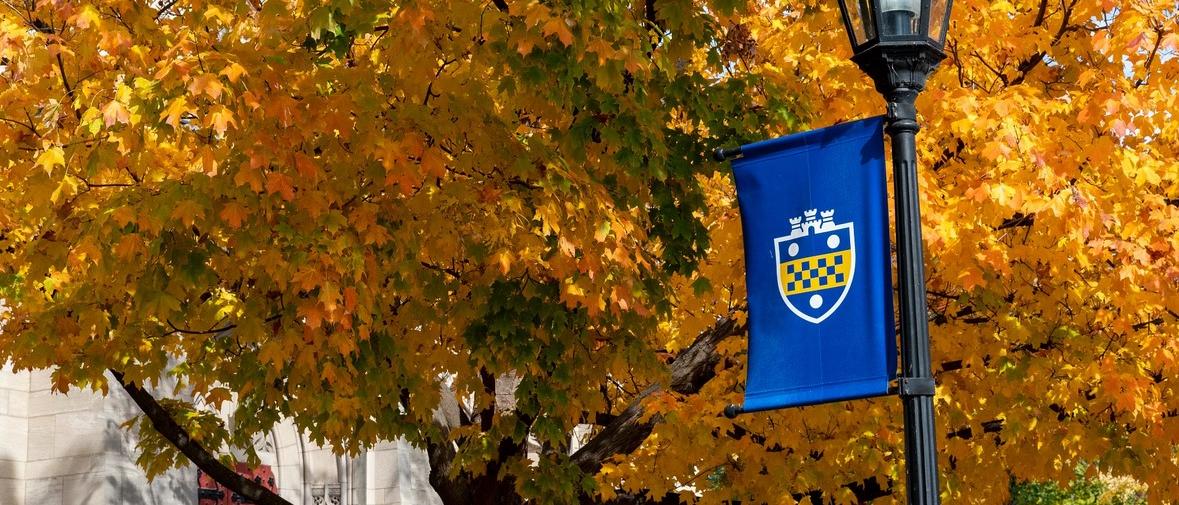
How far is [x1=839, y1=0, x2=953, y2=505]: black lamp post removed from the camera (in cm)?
675

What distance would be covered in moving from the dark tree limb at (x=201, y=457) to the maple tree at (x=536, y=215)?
0.19 feet

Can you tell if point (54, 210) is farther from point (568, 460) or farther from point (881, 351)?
point (881, 351)

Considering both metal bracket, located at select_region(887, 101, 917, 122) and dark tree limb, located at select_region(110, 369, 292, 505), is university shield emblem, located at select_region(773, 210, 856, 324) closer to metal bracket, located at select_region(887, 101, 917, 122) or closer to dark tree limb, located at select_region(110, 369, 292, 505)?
metal bracket, located at select_region(887, 101, 917, 122)

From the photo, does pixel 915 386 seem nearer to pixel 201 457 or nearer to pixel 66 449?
pixel 201 457

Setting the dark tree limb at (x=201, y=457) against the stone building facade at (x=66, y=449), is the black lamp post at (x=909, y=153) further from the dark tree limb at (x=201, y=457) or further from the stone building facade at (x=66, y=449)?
the stone building facade at (x=66, y=449)

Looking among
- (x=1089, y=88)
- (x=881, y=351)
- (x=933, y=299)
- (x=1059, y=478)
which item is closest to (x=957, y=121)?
(x=1089, y=88)

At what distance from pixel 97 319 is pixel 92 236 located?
163 centimetres

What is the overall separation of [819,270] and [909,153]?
0.71 metres

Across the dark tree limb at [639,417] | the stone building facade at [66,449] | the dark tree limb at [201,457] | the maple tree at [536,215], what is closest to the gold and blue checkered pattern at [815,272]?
the maple tree at [536,215]

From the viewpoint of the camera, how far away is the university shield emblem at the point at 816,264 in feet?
23.0

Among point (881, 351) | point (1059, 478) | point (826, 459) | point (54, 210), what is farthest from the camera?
point (1059, 478)

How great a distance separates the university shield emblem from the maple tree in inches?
89.5

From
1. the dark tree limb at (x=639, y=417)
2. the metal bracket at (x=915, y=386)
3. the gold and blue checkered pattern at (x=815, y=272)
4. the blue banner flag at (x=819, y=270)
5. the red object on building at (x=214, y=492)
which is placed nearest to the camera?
the metal bracket at (x=915, y=386)

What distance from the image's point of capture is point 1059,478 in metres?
14.5
